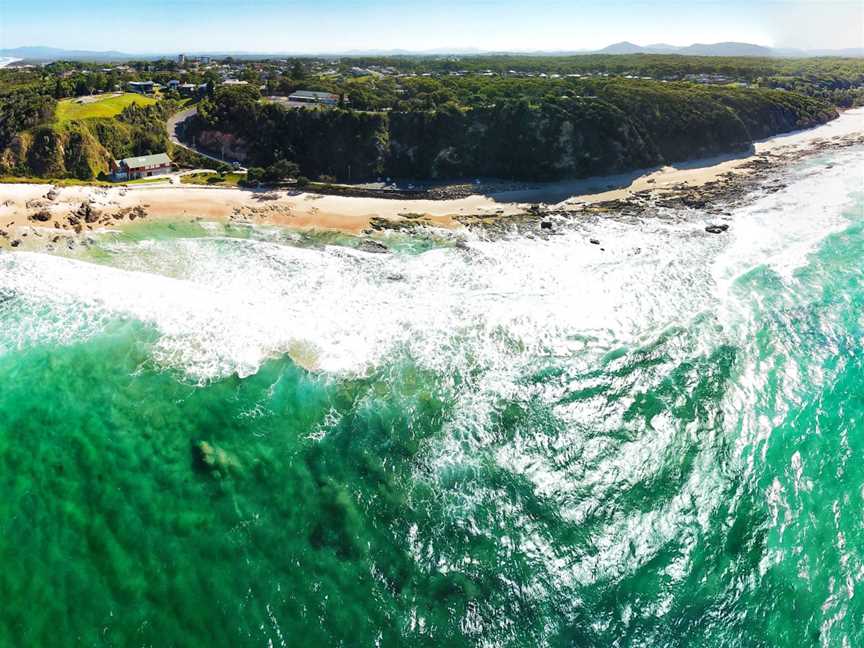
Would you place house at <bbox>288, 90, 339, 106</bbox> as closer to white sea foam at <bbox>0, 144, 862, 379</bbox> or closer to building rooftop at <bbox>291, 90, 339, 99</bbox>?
building rooftop at <bbox>291, 90, 339, 99</bbox>

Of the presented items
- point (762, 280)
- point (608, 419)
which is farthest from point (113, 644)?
point (762, 280)

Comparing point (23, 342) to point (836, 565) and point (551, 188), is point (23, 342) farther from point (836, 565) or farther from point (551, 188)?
point (551, 188)

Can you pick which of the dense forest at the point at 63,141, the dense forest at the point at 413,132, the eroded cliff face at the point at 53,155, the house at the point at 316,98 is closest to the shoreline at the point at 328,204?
the eroded cliff face at the point at 53,155

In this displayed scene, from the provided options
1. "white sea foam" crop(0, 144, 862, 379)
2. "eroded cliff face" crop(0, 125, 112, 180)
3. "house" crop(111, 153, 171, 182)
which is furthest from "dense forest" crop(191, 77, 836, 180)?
"white sea foam" crop(0, 144, 862, 379)

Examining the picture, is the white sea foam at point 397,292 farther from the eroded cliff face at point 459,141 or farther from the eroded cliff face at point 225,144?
the eroded cliff face at point 225,144

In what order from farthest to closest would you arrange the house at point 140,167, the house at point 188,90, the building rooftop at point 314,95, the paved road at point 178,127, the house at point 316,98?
the house at point 188,90, the building rooftop at point 314,95, the house at point 316,98, the paved road at point 178,127, the house at point 140,167

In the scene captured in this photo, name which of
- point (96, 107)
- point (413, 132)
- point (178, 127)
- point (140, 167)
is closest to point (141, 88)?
→ point (96, 107)
